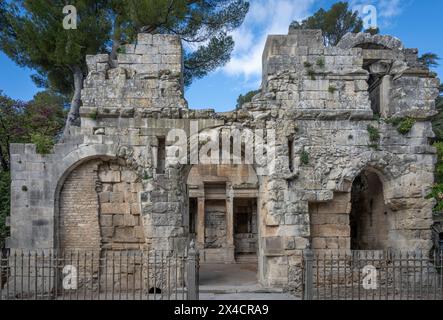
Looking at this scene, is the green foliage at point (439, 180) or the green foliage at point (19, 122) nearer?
the green foliage at point (439, 180)

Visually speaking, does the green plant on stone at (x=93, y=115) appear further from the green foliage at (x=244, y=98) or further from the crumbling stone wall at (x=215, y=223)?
the green foliage at (x=244, y=98)

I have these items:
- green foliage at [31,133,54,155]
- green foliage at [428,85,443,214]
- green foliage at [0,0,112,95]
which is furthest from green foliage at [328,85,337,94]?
green foliage at [0,0,112,95]

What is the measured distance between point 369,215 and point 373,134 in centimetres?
310

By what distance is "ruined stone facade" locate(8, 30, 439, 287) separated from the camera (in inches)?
412

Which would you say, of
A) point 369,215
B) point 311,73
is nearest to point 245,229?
point 369,215

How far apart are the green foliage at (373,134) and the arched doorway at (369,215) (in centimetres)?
121

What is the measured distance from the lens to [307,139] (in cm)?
1087

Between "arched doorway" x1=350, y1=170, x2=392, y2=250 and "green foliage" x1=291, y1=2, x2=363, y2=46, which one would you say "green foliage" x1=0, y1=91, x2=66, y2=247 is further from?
"green foliage" x1=291, y1=2, x2=363, y2=46

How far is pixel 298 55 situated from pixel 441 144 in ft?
16.8

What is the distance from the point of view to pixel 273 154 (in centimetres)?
1079

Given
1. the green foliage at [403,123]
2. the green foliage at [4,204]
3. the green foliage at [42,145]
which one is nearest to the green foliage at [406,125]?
the green foliage at [403,123]

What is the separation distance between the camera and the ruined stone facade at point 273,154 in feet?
34.3

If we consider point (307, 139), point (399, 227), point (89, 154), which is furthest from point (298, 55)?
point (89, 154)

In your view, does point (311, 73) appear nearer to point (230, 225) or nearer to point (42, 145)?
point (42, 145)
